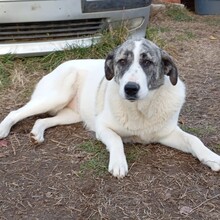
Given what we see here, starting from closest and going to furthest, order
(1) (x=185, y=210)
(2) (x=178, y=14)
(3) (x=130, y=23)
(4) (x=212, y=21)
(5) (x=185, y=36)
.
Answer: (1) (x=185, y=210) < (3) (x=130, y=23) < (5) (x=185, y=36) < (4) (x=212, y=21) < (2) (x=178, y=14)

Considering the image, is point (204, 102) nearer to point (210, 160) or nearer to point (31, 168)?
point (210, 160)

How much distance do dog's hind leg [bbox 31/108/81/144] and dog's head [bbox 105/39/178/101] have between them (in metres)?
0.78

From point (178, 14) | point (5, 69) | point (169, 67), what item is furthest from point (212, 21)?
point (169, 67)

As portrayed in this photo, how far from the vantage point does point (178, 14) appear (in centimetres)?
806

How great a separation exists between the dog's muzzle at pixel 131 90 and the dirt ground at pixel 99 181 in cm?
50

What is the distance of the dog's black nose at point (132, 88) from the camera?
295 centimetres

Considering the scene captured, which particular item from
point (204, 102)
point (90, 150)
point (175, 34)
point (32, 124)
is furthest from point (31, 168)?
point (175, 34)

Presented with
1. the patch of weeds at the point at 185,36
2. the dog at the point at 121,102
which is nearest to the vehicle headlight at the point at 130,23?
the patch of weeds at the point at 185,36

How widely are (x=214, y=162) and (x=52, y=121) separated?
4.58ft

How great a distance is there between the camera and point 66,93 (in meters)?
3.94

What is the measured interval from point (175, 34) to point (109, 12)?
1747 millimetres

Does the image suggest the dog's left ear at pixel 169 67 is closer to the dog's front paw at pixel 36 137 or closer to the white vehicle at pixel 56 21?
the dog's front paw at pixel 36 137

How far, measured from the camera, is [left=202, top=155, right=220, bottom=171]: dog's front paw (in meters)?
3.11

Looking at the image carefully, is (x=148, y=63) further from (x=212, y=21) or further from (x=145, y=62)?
(x=212, y=21)
